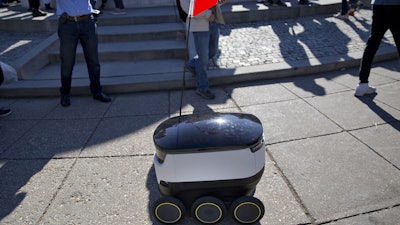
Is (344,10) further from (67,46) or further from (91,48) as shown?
(67,46)

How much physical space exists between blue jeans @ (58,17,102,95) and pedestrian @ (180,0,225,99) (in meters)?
1.35

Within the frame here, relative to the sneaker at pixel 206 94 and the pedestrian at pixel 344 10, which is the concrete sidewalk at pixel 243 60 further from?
the pedestrian at pixel 344 10

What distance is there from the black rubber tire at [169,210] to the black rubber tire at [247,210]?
1.16 ft

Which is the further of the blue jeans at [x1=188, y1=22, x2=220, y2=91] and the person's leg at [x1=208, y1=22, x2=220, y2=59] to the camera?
the person's leg at [x1=208, y1=22, x2=220, y2=59]

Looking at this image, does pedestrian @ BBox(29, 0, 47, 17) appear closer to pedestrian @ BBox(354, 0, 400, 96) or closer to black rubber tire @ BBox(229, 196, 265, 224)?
pedestrian @ BBox(354, 0, 400, 96)

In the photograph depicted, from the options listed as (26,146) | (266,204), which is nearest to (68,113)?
(26,146)

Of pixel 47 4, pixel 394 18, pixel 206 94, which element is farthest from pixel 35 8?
pixel 394 18

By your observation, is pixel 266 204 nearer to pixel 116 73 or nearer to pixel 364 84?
pixel 364 84

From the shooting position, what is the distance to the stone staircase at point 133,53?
479cm

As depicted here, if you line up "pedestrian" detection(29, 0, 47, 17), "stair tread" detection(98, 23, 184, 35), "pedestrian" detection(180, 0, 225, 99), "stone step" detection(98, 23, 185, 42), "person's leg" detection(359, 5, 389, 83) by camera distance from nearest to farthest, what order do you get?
"person's leg" detection(359, 5, 389, 83)
"pedestrian" detection(180, 0, 225, 99)
"stone step" detection(98, 23, 185, 42)
"stair tread" detection(98, 23, 184, 35)
"pedestrian" detection(29, 0, 47, 17)

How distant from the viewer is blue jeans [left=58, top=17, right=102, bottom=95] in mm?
3934

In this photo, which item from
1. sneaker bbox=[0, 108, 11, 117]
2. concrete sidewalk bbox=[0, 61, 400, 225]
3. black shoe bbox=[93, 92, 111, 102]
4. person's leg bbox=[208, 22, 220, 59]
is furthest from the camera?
black shoe bbox=[93, 92, 111, 102]

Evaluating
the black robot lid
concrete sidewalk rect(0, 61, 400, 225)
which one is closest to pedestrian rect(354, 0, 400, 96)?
concrete sidewalk rect(0, 61, 400, 225)

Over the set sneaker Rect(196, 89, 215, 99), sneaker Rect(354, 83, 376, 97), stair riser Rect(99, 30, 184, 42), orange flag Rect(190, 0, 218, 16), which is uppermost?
orange flag Rect(190, 0, 218, 16)
